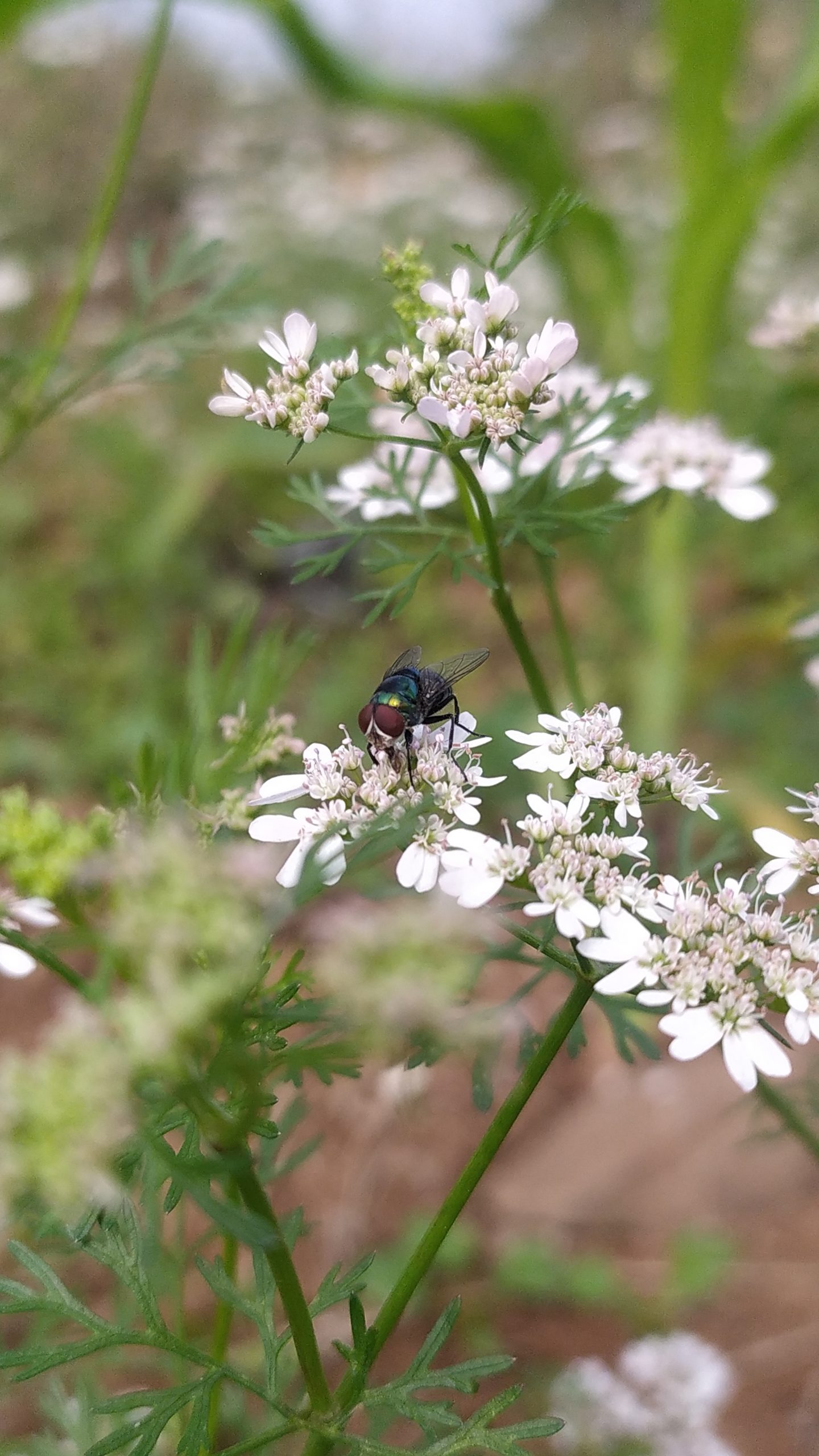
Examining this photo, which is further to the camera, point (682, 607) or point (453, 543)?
point (682, 607)

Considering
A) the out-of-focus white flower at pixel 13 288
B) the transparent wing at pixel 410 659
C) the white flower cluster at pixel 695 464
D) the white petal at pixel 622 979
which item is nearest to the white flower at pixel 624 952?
the white petal at pixel 622 979

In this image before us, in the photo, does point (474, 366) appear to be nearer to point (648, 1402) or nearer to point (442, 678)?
point (442, 678)

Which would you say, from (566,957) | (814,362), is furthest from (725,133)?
(566,957)

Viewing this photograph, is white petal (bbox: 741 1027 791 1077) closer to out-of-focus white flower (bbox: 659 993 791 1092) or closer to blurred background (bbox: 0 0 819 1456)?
out-of-focus white flower (bbox: 659 993 791 1092)

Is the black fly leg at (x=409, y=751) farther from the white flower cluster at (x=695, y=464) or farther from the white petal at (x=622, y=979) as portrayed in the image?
the white flower cluster at (x=695, y=464)

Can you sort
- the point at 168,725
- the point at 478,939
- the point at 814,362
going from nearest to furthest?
1. the point at 478,939
2. the point at 814,362
3. the point at 168,725

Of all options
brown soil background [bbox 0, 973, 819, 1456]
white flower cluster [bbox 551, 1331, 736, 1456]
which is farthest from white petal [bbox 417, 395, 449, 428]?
brown soil background [bbox 0, 973, 819, 1456]

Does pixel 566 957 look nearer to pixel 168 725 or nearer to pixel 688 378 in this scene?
pixel 168 725
